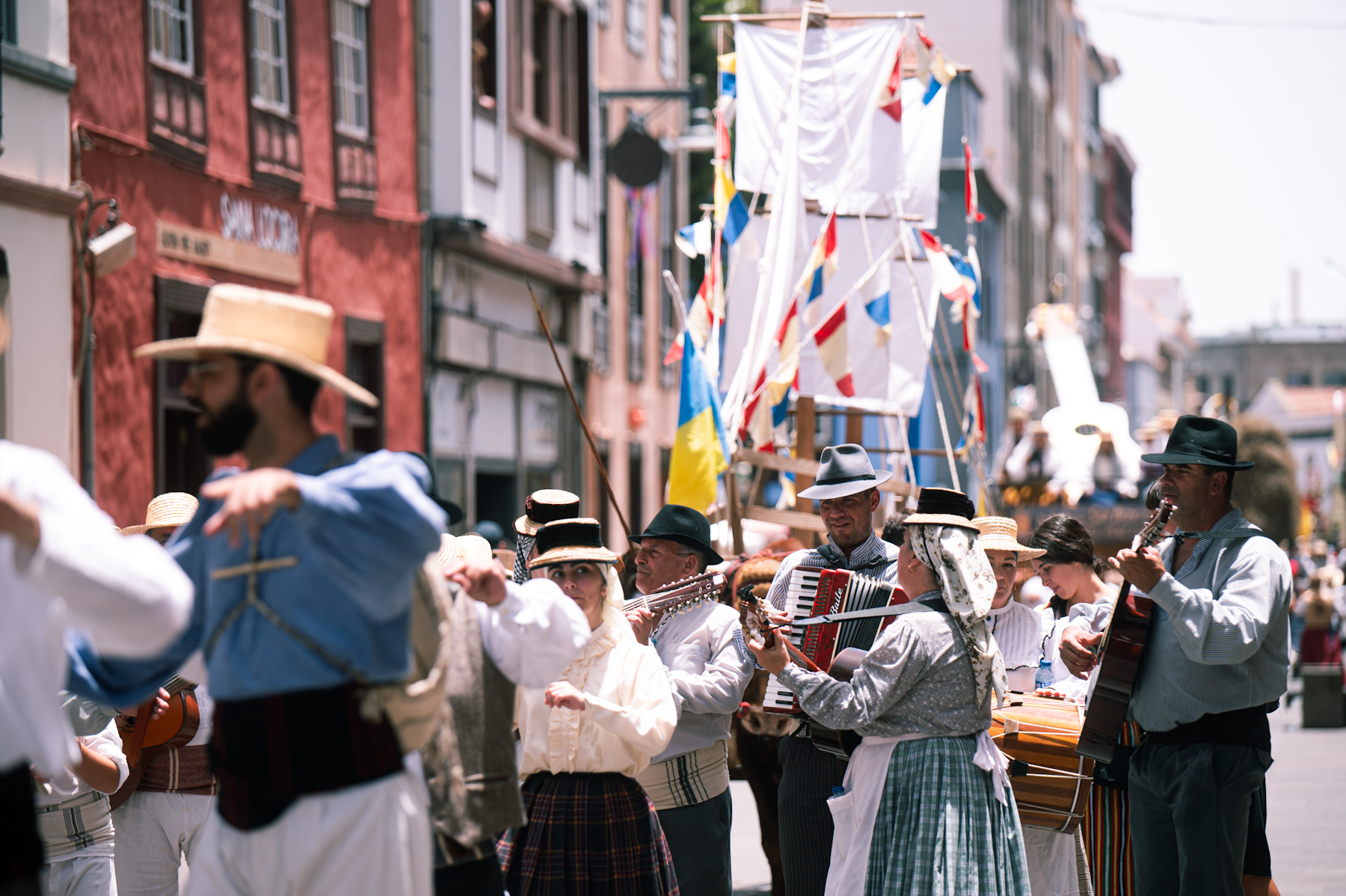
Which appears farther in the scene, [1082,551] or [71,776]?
[1082,551]

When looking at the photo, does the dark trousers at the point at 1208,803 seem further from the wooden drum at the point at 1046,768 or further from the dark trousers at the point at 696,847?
the dark trousers at the point at 696,847

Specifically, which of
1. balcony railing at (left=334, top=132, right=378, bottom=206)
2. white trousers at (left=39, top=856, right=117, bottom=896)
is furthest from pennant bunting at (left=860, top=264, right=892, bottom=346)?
white trousers at (left=39, top=856, right=117, bottom=896)

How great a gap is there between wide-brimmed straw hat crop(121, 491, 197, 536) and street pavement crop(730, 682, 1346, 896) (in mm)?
4080

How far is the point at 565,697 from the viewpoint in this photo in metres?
4.98

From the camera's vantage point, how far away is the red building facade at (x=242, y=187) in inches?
502

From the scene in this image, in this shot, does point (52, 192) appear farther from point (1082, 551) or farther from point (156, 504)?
point (1082, 551)

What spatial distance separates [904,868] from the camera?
5.52 meters

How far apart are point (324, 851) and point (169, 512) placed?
312cm

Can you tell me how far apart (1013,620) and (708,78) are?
2548cm

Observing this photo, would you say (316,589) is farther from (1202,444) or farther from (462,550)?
(1202,444)

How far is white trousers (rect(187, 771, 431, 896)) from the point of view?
11.3 ft

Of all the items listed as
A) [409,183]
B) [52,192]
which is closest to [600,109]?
[409,183]

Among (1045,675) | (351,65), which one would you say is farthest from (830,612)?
(351,65)

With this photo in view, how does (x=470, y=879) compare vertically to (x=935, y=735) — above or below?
Result: below
